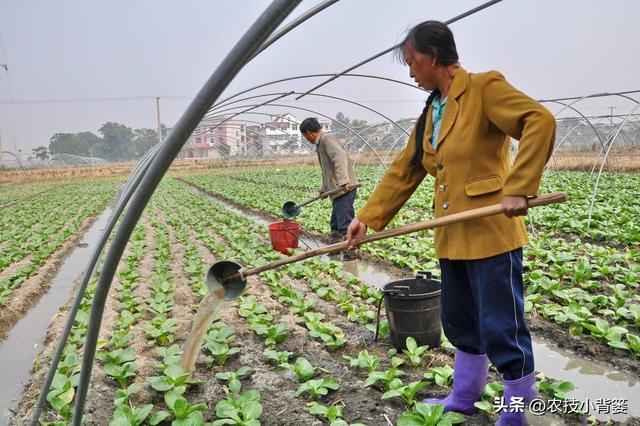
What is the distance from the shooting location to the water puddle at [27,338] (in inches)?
141

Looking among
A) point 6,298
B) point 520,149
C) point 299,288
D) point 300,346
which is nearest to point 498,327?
point 520,149

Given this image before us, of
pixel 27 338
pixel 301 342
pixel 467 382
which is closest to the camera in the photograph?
pixel 467 382

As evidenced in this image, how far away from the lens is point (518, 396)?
2293 mm

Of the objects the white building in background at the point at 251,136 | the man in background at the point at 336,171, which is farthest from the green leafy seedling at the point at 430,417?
the white building in background at the point at 251,136

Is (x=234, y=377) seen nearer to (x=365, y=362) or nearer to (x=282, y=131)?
(x=365, y=362)

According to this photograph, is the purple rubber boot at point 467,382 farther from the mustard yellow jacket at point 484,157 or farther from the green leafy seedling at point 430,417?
the mustard yellow jacket at point 484,157

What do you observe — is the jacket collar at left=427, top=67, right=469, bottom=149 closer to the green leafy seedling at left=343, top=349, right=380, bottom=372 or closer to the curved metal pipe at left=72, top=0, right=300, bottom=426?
the curved metal pipe at left=72, top=0, right=300, bottom=426

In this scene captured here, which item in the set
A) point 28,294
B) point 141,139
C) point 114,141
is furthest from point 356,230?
point 114,141

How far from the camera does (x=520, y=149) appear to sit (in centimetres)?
197

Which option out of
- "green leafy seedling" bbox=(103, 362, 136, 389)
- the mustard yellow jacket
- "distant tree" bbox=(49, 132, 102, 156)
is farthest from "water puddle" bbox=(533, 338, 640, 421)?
"distant tree" bbox=(49, 132, 102, 156)

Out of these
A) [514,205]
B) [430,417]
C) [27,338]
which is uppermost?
[514,205]

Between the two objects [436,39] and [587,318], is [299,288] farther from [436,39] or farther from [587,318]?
[436,39]

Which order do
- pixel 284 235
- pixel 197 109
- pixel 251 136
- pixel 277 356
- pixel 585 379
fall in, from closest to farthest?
1. pixel 197 109
2. pixel 585 379
3. pixel 277 356
4. pixel 284 235
5. pixel 251 136

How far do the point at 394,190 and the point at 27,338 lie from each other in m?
4.00
